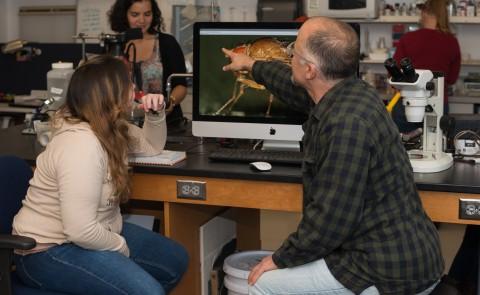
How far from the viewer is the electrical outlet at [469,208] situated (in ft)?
6.95

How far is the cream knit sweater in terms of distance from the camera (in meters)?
1.98

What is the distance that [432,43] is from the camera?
4.62 meters

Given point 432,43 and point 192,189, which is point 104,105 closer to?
point 192,189

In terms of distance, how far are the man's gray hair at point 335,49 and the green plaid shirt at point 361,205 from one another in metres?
0.05

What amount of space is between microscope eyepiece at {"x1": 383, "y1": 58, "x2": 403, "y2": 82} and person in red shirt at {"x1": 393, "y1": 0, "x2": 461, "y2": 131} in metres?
2.42

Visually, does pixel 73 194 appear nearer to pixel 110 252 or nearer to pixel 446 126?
pixel 110 252

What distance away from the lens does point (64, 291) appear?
2.05 m

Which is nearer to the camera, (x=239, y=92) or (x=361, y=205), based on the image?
(x=361, y=205)

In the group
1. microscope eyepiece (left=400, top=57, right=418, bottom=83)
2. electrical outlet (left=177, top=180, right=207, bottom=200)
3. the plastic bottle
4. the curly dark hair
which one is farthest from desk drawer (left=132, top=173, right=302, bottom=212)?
the curly dark hair

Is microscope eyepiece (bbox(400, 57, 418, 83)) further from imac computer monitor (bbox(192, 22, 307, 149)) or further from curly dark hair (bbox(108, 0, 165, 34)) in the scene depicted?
curly dark hair (bbox(108, 0, 165, 34))

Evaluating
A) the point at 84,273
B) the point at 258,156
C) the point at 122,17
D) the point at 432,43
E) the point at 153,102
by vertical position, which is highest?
the point at 122,17

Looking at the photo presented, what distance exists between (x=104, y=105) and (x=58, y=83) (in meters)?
1.11

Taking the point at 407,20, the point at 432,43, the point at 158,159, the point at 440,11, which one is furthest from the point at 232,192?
the point at 407,20

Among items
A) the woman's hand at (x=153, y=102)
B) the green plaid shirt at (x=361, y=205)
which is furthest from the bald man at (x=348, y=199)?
the woman's hand at (x=153, y=102)
